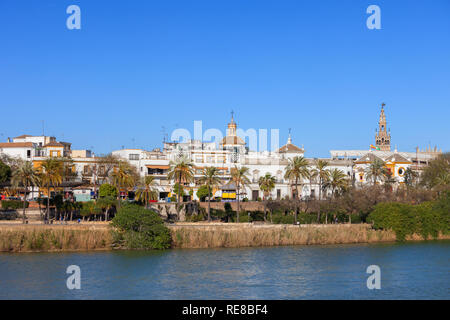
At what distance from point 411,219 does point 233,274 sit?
24.5m

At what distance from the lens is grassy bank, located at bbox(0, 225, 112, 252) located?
4681 cm

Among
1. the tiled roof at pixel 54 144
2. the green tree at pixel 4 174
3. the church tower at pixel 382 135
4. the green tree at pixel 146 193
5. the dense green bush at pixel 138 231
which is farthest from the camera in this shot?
the church tower at pixel 382 135

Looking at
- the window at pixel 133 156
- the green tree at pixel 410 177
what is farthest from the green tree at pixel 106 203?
the green tree at pixel 410 177

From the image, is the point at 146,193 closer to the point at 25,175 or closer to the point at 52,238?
the point at 25,175

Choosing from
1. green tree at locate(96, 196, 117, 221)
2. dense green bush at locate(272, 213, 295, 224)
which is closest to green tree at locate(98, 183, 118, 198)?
green tree at locate(96, 196, 117, 221)

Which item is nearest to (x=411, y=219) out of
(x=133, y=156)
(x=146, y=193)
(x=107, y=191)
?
(x=146, y=193)

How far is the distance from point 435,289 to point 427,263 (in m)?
8.57

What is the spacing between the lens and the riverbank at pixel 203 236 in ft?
155

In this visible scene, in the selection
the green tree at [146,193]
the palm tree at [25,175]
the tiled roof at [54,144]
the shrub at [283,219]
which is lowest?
the shrub at [283,219]

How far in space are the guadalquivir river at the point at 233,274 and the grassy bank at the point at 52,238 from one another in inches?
55.3

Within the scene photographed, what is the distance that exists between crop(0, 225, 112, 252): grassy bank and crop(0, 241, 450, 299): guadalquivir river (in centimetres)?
140

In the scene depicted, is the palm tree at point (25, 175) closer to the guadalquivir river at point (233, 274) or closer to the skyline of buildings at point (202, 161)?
the guadalquivir river at point (233, 274)

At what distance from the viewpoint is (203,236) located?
50875 millimetres

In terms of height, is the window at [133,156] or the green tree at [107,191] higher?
the window at [133,156]
